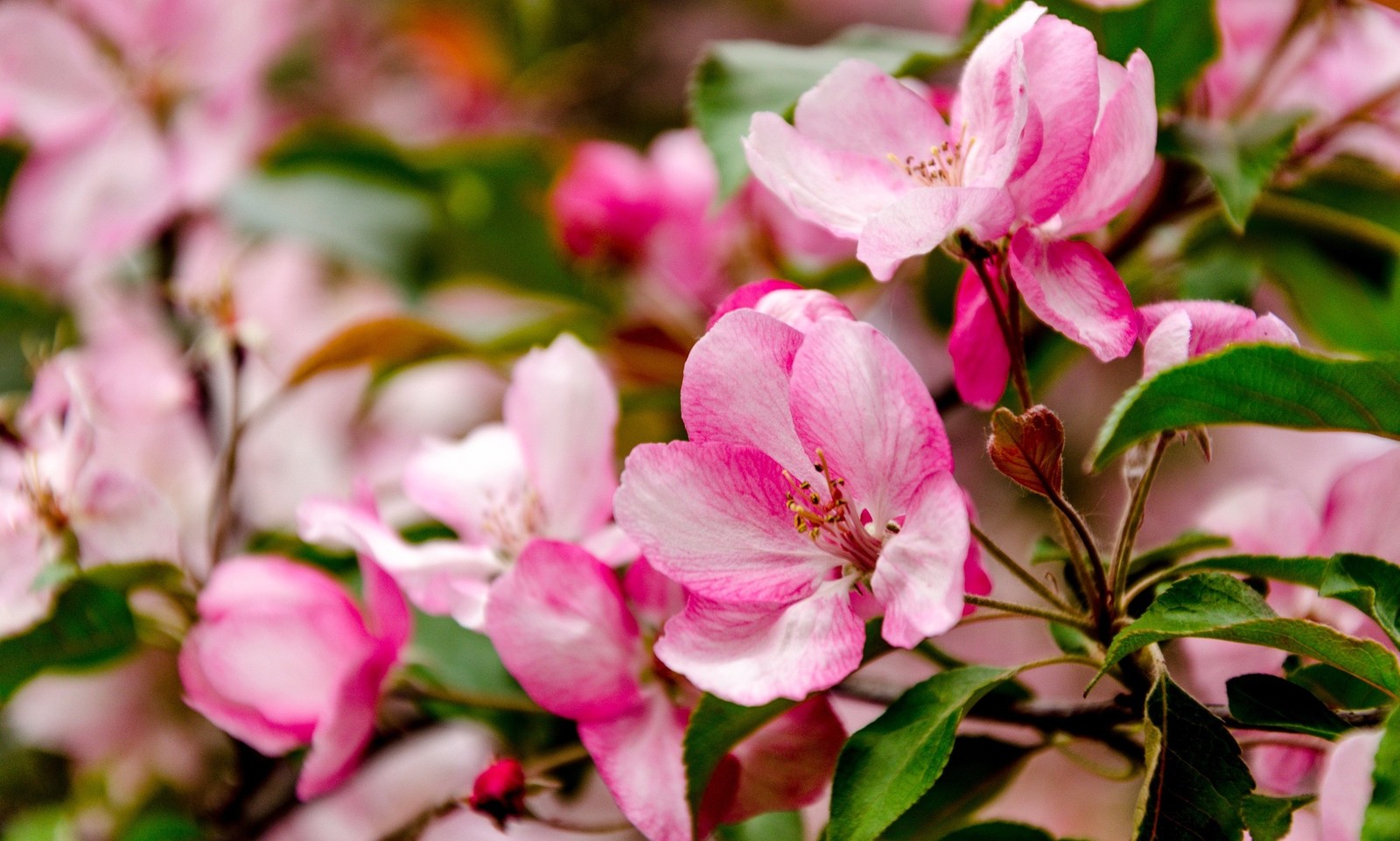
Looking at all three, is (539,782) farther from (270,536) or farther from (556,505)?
(270,536)

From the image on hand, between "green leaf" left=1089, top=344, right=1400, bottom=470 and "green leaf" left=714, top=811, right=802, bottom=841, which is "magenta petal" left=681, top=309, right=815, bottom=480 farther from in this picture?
"green leaf" left=714, top=811, right=802, bottom=841

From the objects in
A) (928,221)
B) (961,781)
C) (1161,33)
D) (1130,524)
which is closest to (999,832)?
(961,781)

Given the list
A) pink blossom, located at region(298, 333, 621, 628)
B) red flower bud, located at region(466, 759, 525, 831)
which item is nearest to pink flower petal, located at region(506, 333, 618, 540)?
pink blossom, located at region(298, 333, 621, 628)

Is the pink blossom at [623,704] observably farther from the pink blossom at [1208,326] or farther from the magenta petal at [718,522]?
the pink blossom at [1208,326]

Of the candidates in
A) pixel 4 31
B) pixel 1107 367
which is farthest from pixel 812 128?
pixel 1107 367

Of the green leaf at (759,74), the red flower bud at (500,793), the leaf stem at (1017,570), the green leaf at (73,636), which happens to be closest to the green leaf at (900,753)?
the leaf stem at (1017,570)

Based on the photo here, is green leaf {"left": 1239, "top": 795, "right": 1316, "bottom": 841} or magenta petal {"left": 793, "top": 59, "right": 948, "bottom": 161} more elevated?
magenta petal {"left": 793, "top": 59, "right": 948, "bottom": 161}
